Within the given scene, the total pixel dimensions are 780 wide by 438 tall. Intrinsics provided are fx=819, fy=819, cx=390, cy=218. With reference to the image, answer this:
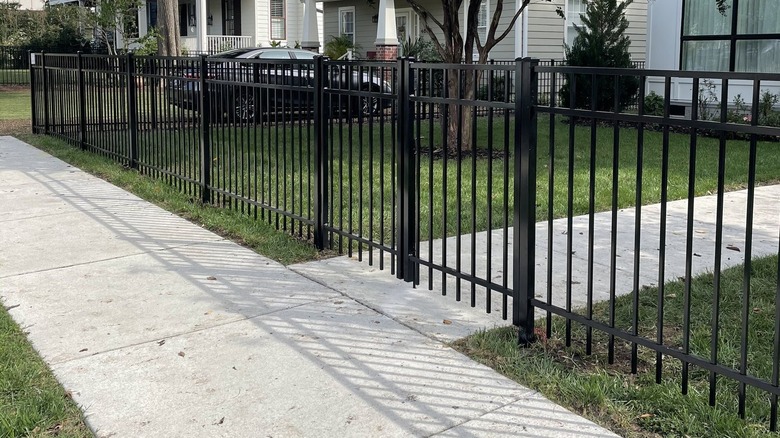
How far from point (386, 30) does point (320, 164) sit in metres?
16.8

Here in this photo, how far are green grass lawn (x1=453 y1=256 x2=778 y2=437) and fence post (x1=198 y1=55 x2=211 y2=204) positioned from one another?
175 inches

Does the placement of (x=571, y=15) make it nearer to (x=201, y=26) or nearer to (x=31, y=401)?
(x=201, y=26)

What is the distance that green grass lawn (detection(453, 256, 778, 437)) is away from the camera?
355 cm

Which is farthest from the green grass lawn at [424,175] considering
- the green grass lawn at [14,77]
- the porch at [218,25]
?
the green grass lawn at [14,77]

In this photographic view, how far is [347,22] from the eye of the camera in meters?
29.4

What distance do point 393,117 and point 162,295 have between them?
1954 millimetres

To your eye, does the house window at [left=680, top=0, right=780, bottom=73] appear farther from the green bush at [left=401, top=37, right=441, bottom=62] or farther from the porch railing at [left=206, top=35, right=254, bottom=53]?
the porch railing at [left=206, top=35, right=254, bottom=53]

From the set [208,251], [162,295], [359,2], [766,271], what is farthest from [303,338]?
[359,2]

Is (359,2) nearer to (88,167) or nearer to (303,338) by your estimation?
(88,167)

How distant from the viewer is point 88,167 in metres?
10.7

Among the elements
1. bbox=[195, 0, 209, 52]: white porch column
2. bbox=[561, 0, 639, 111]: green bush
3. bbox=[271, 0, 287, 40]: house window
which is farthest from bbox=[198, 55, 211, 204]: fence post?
bbox=[271, 0, 287, 40]: house window

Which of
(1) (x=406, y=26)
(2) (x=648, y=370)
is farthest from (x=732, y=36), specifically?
(2) (x=648, y=370)

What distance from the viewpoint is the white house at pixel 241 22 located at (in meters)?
31.4

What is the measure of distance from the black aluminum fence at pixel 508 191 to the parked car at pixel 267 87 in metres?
0.02
